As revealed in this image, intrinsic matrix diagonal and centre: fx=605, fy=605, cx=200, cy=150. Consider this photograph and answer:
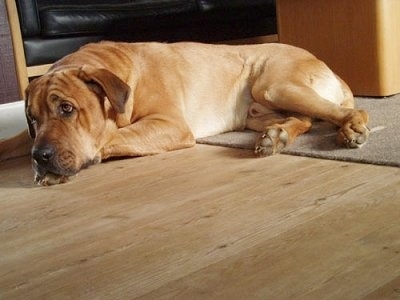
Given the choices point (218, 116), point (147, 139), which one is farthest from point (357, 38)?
point (147, 139)

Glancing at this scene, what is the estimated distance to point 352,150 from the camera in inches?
85.7

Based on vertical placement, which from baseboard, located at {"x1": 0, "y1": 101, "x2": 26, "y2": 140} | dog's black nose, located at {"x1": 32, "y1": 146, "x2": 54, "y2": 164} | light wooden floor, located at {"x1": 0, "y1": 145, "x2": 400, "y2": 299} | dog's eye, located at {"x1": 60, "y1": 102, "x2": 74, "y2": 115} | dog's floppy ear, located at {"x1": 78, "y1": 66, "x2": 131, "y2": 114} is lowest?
baseboard, located at {"x1": 0, "y1": 101, "x2": 26, "y2": 140}

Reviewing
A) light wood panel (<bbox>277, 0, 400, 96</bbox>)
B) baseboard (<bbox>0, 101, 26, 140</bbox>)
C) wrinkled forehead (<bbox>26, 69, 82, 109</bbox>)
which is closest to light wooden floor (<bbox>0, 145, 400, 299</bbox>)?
wrinkled forehead (<bbox>26, 69, 82, 109</bbox>)

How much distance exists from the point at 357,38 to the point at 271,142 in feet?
4.82

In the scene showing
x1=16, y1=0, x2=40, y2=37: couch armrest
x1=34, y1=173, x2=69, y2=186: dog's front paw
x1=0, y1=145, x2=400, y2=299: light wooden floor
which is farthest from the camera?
x1=16, y1=0, x2=40, y2=37: couch armrest

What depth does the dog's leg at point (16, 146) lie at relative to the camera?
2.78m

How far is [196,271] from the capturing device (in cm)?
129

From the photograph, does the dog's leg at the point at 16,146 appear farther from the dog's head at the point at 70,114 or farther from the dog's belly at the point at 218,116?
the dog's belly at the point at 218,116

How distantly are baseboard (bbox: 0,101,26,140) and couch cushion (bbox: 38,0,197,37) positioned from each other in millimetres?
585

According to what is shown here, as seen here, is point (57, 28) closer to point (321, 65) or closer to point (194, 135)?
point (194, 135)

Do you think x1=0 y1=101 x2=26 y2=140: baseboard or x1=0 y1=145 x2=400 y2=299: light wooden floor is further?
x1=0 y1=101 x2=26 y2=140: baseboard

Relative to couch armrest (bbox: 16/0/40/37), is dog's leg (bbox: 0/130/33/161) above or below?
below

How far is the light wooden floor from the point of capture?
1217mm

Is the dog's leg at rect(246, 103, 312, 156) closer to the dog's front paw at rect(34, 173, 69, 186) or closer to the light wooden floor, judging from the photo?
the light wooden floor
